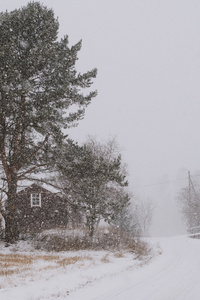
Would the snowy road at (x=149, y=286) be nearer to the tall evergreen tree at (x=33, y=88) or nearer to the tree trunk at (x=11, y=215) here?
the tree trunk at (x=11, y=215)

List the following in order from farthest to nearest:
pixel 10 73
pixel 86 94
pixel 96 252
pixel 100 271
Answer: pixel 86 94 < pixel 96 252 < pixel 10 73 < pixel 100 271

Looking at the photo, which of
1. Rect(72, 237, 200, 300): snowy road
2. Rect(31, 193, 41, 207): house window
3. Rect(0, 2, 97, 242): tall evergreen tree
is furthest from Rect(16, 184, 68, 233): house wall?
Rect(72, 237, 200, 300): snowy road

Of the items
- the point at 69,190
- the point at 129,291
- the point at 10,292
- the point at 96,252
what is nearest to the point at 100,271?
the point at 129,291

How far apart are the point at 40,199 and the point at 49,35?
18.1 metres

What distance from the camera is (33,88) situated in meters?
15.1

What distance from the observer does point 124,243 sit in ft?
54.9

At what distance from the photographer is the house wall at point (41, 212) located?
2805cm

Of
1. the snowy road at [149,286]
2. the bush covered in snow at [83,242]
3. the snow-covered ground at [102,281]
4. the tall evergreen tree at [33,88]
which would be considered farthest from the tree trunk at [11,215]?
the snowy road at [149,286]

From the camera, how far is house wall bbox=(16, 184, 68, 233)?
28.0 meters

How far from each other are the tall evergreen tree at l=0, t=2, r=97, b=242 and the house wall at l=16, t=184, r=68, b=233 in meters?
12.4

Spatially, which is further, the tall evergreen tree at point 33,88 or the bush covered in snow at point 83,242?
the bush covered in snow at point 83,242

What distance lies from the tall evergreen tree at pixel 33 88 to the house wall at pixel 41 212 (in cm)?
1238

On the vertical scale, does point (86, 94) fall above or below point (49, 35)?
below

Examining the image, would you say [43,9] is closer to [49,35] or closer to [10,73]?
[49,35]
